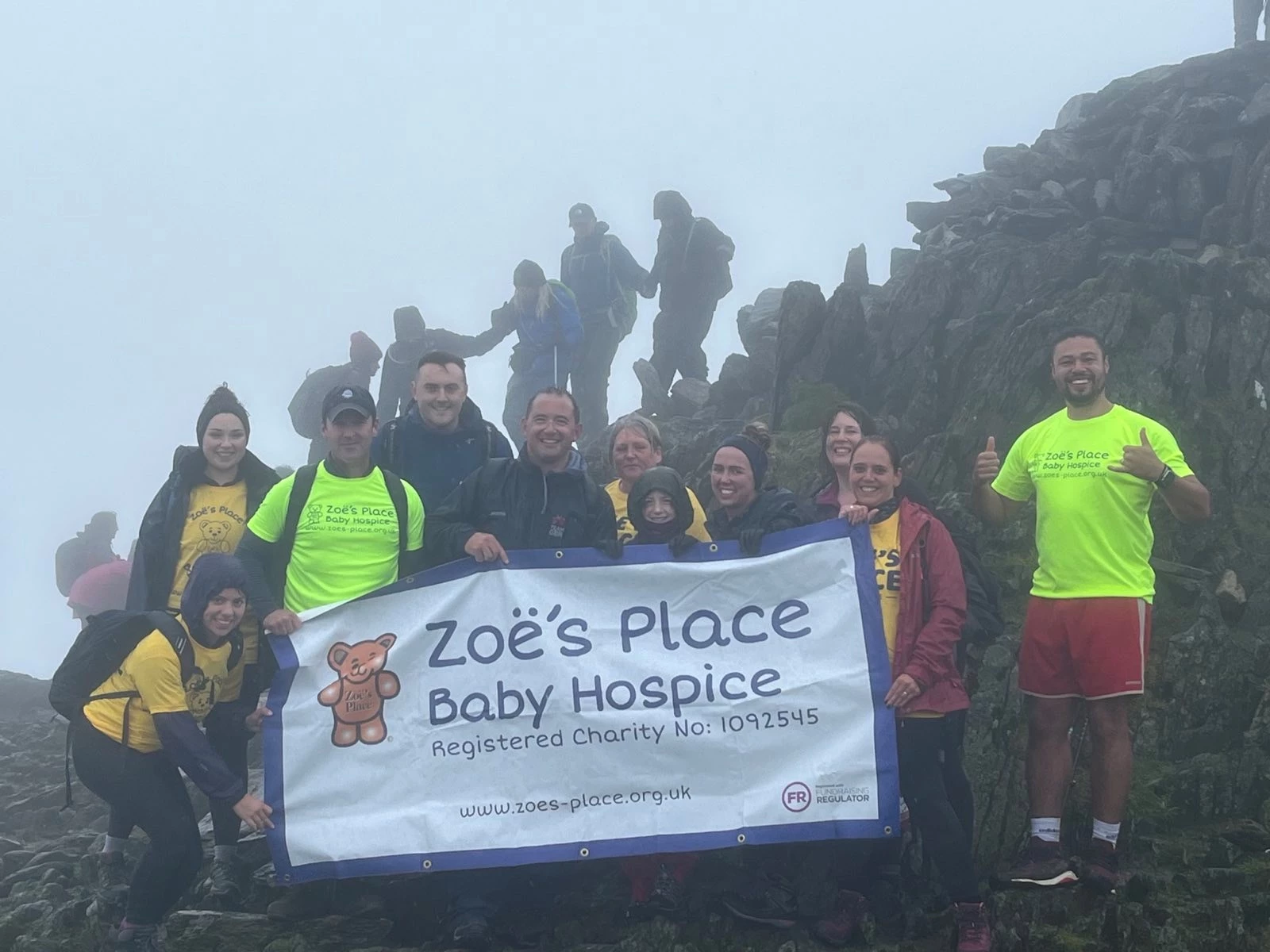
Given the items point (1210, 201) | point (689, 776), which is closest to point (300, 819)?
point (689, 776)

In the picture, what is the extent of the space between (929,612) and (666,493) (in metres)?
1.99

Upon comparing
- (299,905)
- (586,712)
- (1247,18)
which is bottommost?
(299,905)

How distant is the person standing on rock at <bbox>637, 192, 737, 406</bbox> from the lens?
2058 centimetres

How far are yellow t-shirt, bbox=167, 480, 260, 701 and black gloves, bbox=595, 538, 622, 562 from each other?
2.68 metres

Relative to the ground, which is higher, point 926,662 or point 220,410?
point 220,410

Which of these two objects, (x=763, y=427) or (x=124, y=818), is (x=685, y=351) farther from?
(x=124, y=818)

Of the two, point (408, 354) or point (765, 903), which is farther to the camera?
point (408, 354)

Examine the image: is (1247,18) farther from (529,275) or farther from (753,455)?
(753,455)

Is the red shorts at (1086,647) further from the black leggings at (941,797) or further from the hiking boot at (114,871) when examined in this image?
the hiking boot at (114,871)

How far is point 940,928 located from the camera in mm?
6934

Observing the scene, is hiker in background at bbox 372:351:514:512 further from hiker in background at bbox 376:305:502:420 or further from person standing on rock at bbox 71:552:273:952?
hiker in background at bbox 376:305:502:420

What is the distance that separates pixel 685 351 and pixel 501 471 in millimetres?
14409

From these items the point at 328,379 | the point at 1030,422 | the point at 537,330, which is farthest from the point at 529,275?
the point at 1030,422

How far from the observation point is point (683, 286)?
20891 mm
